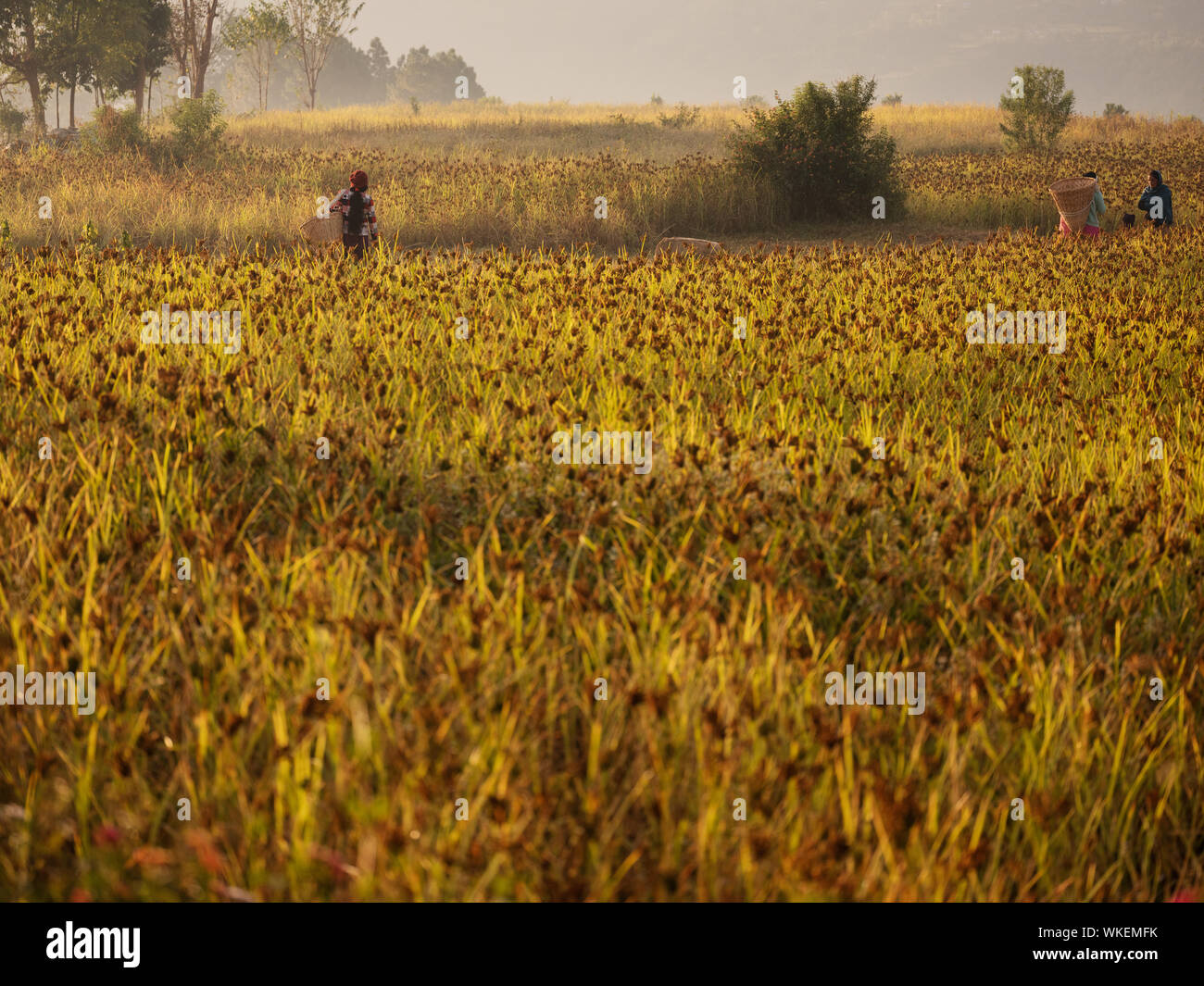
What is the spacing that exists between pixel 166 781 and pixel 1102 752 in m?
2.39

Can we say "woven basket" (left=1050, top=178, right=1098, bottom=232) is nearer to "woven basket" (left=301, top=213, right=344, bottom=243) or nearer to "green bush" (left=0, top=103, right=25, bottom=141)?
"woven basket" (left=301, top=213, right=344, bottom=243)

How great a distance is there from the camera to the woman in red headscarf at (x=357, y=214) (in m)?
12.1

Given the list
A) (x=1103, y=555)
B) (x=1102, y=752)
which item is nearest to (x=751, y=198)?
(x=1103, y=555)

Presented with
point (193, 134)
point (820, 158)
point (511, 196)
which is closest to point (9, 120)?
point (193, 134)

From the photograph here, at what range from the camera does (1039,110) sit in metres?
28.2

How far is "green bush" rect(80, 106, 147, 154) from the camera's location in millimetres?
22156

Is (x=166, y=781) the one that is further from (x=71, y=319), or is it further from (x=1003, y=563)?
(x=71, y=319)

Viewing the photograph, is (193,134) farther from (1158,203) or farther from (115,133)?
(1158,203)

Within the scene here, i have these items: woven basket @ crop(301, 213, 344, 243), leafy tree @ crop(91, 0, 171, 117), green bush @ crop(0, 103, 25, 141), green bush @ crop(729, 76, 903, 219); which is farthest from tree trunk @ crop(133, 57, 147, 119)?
woven basket @ crop(301, 213, 344, 243)

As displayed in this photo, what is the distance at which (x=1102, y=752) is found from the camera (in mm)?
2549

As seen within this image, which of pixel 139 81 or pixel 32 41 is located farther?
pixel 139 81

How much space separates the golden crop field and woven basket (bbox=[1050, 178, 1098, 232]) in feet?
31.2

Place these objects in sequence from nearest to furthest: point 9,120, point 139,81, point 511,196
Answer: point 511,196
point 139,81
point 9,120

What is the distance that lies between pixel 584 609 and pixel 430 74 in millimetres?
134076
